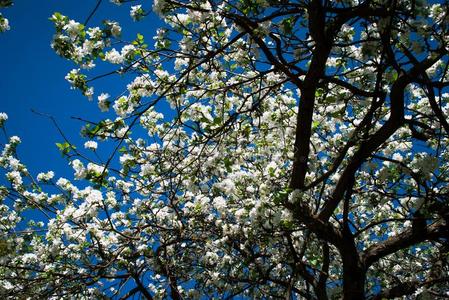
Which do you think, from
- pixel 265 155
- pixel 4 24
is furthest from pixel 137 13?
pixel 265 155

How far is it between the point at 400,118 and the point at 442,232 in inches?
72.2

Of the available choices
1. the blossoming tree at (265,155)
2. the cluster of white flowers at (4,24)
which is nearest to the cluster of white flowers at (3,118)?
the blossoming tree at (265,155)

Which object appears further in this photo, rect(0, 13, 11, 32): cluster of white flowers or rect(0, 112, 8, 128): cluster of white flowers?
rect(0, 112, 8, 128): cluster of white flowers

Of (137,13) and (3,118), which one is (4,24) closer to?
(137,13)

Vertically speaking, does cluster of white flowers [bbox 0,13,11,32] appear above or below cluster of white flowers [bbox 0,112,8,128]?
below

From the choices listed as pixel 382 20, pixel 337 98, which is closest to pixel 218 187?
pixel 337 98

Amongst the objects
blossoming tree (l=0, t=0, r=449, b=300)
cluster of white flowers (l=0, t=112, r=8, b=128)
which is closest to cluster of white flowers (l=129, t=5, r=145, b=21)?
blossoming tree (l=0, t=0, r=449, b=300)

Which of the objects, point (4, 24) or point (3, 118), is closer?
point (4, 24)

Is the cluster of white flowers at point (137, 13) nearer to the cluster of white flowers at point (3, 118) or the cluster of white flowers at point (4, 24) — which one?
the cluster of white flowers at point (4, 24)

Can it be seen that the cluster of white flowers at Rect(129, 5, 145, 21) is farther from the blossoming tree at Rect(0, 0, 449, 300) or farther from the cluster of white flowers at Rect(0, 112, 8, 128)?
the cluster of white flowers at Rect(0, 112, 8, 128)

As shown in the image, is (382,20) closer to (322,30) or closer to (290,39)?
(322,30)

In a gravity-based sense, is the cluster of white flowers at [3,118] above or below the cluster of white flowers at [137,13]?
above

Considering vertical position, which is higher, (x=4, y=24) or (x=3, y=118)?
(x=3, y=118)

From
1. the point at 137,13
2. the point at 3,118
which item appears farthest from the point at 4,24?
the point at 3,118
